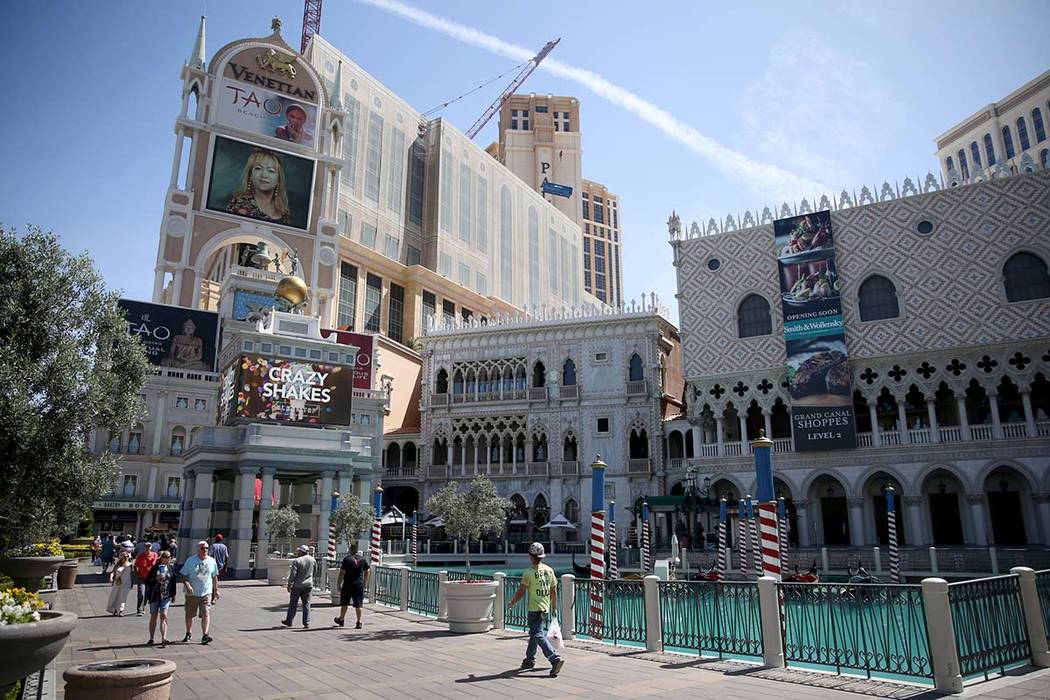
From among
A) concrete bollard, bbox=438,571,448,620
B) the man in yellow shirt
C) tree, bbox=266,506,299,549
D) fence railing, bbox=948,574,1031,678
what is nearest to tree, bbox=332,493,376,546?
tree, bbox=266,506,299,549

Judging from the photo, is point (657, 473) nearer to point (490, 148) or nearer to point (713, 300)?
point (713, 300)

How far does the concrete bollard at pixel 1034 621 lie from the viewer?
929 centimetres

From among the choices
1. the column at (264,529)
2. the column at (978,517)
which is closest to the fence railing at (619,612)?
the column at (264,529)

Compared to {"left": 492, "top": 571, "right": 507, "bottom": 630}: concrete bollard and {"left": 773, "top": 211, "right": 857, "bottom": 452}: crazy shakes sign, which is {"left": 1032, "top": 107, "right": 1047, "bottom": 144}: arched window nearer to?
{"left": 773, "top": 211, "right": 857, "bottom": 452}: crazy shakes sign

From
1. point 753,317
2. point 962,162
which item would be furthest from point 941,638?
point 962,162

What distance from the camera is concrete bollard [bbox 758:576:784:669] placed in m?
9.80

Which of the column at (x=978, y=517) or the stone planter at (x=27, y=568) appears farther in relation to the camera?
the column at (x=978, y=517)

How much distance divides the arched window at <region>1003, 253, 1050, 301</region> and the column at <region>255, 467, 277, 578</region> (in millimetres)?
31500

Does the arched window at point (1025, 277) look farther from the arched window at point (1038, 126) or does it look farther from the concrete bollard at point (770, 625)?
the arched window at point (1038, 126)

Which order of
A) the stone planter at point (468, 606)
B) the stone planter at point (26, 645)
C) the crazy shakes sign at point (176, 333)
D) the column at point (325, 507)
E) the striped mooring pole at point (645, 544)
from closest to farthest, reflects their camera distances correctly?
the stone planter at point (26, 645)
the stone planter at point (468, 606)
the striped mooring pole at point (645, 544)
the column at point (325, 507)
the crazy shakes sign at point (176, 333)

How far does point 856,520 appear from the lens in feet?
105

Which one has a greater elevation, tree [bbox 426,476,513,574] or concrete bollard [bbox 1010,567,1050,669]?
tree [bbox 426,476,513,574]

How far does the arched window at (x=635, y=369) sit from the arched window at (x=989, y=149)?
44.2m

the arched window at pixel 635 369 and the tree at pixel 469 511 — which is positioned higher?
the arched window at pixel 635 369
